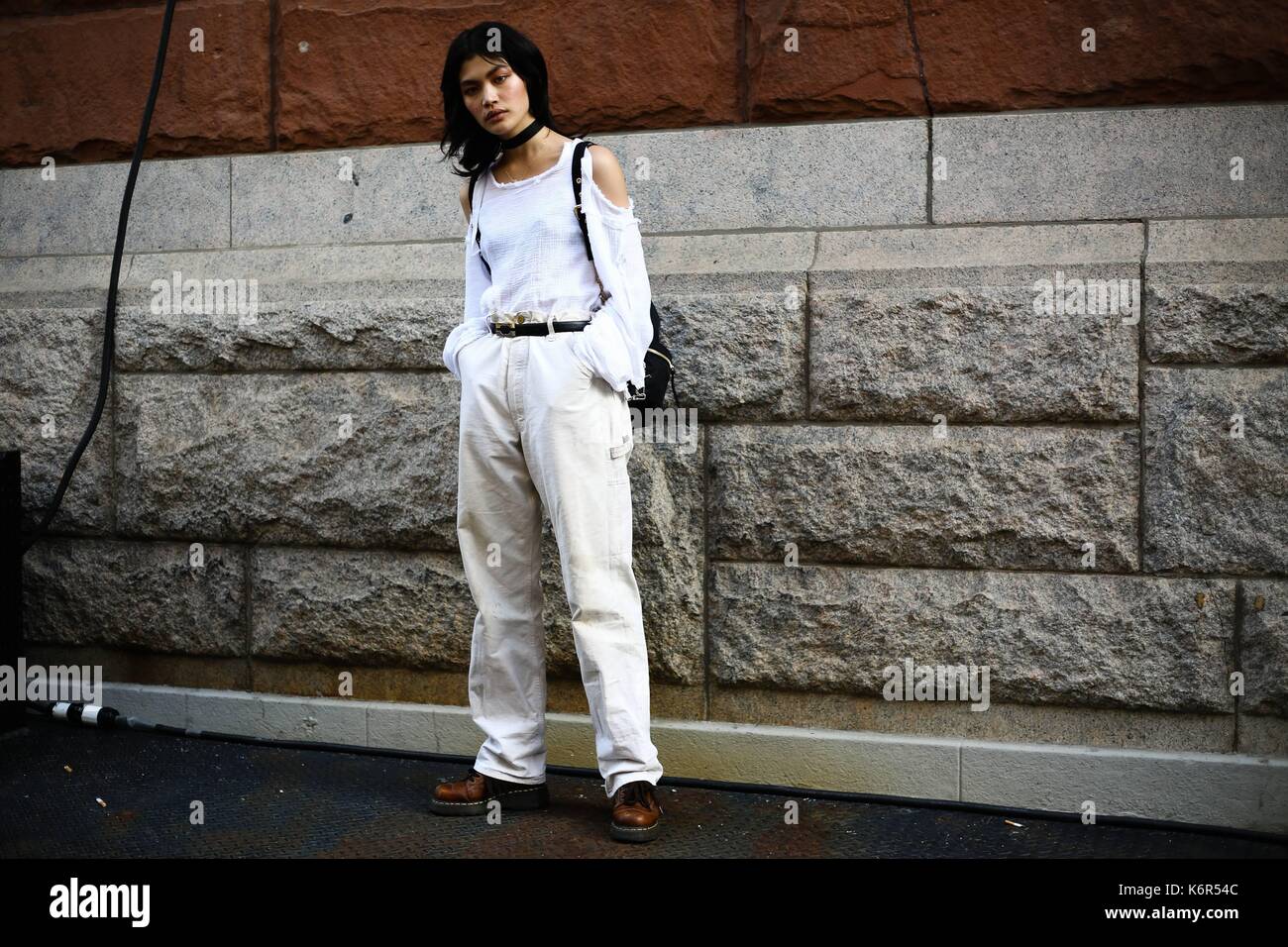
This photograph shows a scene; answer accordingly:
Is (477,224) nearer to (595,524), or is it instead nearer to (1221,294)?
(595,524)

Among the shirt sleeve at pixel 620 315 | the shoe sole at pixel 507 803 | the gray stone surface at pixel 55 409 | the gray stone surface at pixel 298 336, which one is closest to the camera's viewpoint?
the shirt sleeve at pixel 620 315

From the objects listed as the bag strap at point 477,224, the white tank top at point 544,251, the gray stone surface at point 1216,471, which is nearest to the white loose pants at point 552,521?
the white tank top at point 544,251

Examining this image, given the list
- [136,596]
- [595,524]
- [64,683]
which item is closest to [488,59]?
[595,524]

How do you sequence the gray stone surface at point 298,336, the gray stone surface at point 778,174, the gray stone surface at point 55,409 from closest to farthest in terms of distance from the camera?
the gray stone surface at point 778,174
the gray stone surface at point 298,336
the gray stone surface at point 55,409

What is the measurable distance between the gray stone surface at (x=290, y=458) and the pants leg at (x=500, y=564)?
2.40 ft

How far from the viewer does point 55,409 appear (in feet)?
16.8

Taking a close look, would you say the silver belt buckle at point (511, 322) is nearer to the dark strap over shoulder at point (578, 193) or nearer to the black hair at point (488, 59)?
the dark strap over shoulder at point (578, 193)

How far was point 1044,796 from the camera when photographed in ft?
13.3

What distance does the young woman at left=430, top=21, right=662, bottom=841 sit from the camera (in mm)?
3672

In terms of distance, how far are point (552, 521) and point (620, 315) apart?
636 mm

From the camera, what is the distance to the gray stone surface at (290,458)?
15.2ft

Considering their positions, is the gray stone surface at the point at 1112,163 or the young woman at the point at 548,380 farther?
the gray stone surface at the point at 1112,163

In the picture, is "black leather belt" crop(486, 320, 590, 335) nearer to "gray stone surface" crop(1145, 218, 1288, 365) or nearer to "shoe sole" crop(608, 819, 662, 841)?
"shoe sole" crop(608, 819, 662, 841)
